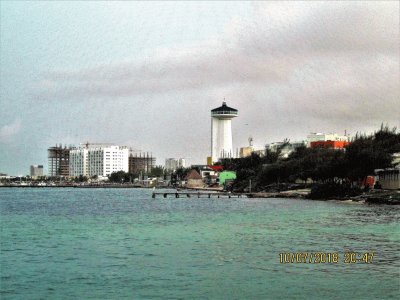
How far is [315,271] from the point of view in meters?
21.3

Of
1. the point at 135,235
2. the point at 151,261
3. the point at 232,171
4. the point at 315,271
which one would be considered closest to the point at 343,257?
the point at 315,271

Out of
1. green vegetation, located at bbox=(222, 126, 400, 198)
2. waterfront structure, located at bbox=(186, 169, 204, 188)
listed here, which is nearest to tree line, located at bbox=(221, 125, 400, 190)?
green vegetation, located at bbox=(222, 126, 400, 198)

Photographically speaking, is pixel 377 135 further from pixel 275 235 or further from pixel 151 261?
pixel 151 261

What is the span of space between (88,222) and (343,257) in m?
24.4

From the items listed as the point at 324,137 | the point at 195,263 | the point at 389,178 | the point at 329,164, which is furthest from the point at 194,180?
the point at 195,263

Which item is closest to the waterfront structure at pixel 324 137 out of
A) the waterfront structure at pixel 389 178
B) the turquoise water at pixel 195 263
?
the waterfront structure at pixel 389 178

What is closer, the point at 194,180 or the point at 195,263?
the point at 195,263
